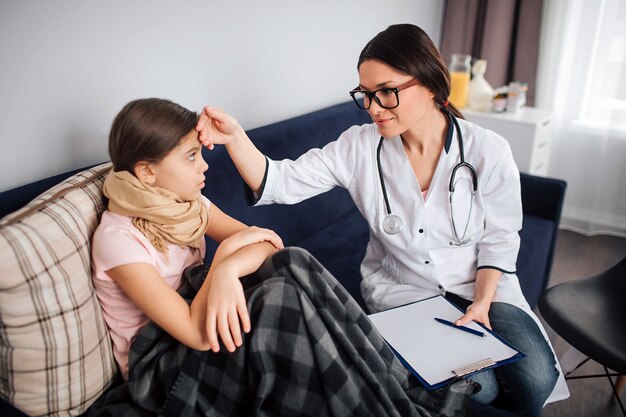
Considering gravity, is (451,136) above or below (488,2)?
below

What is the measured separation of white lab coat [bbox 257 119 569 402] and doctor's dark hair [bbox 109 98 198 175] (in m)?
0.40

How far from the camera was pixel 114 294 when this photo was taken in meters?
1.17

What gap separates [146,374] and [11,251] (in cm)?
38

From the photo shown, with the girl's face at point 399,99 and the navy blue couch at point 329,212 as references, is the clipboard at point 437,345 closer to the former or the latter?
the navy blue couch at point 329,212

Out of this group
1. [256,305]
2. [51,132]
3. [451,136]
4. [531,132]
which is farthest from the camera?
[531,132]

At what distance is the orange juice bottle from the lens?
3148 mm

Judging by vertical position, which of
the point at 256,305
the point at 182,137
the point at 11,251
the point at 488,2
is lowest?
the point at 256,305

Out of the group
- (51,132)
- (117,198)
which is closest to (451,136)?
(117,198)

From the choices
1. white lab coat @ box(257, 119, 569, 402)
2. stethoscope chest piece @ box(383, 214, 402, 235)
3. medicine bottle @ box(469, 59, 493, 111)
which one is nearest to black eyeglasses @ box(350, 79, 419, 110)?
white lab coat @ box(257, 119, 569, 402)

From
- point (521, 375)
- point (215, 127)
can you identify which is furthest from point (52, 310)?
point (521, 375)

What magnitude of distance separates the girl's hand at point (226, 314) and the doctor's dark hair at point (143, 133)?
31 cm

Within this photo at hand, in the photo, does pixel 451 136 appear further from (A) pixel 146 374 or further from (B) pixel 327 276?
(A) pixel 146 374

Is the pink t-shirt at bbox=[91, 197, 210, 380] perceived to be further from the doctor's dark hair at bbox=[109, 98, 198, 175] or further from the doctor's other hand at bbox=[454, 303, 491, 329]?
the doctor's other hand at bbox=[454, 303, 491, 329]

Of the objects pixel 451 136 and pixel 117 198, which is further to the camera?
pixel 451 136
